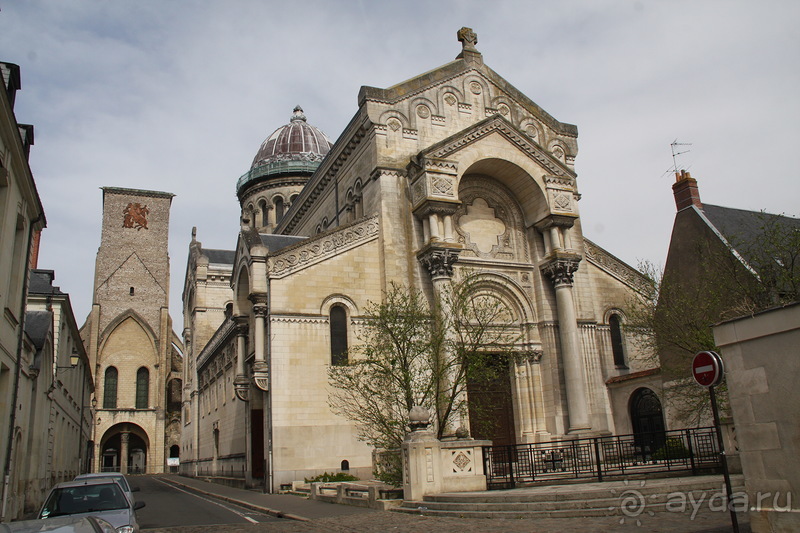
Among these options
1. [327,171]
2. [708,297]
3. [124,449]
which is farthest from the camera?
[124,449]

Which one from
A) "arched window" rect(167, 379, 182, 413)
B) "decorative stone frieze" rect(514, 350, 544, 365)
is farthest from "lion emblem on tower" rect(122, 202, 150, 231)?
"decorative stone frieze" rect(514, 350, 544, 365)

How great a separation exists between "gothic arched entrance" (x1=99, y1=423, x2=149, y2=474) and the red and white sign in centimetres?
6182

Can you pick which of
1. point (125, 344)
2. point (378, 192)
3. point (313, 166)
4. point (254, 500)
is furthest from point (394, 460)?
point (125, 344)

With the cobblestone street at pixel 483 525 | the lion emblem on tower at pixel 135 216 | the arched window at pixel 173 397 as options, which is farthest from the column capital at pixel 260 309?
the lion emblem on tower at pixel 135 216

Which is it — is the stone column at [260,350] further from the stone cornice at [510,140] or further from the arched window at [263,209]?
the arched window at [263,209]

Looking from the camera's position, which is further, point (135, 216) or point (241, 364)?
point (135, 216)

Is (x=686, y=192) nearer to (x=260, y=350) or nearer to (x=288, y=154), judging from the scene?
(x=260, y=350)

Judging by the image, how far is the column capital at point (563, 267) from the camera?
26.1m

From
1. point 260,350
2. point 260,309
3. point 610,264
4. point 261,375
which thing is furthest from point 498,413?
point 260,309

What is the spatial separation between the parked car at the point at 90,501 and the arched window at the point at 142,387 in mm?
56280

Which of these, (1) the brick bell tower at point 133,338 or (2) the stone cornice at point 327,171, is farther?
(1) the brick bell tower at point 133,338

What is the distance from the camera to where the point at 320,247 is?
2433 centimetres

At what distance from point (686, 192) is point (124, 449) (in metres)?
55.4

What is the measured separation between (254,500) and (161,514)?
282 cm
